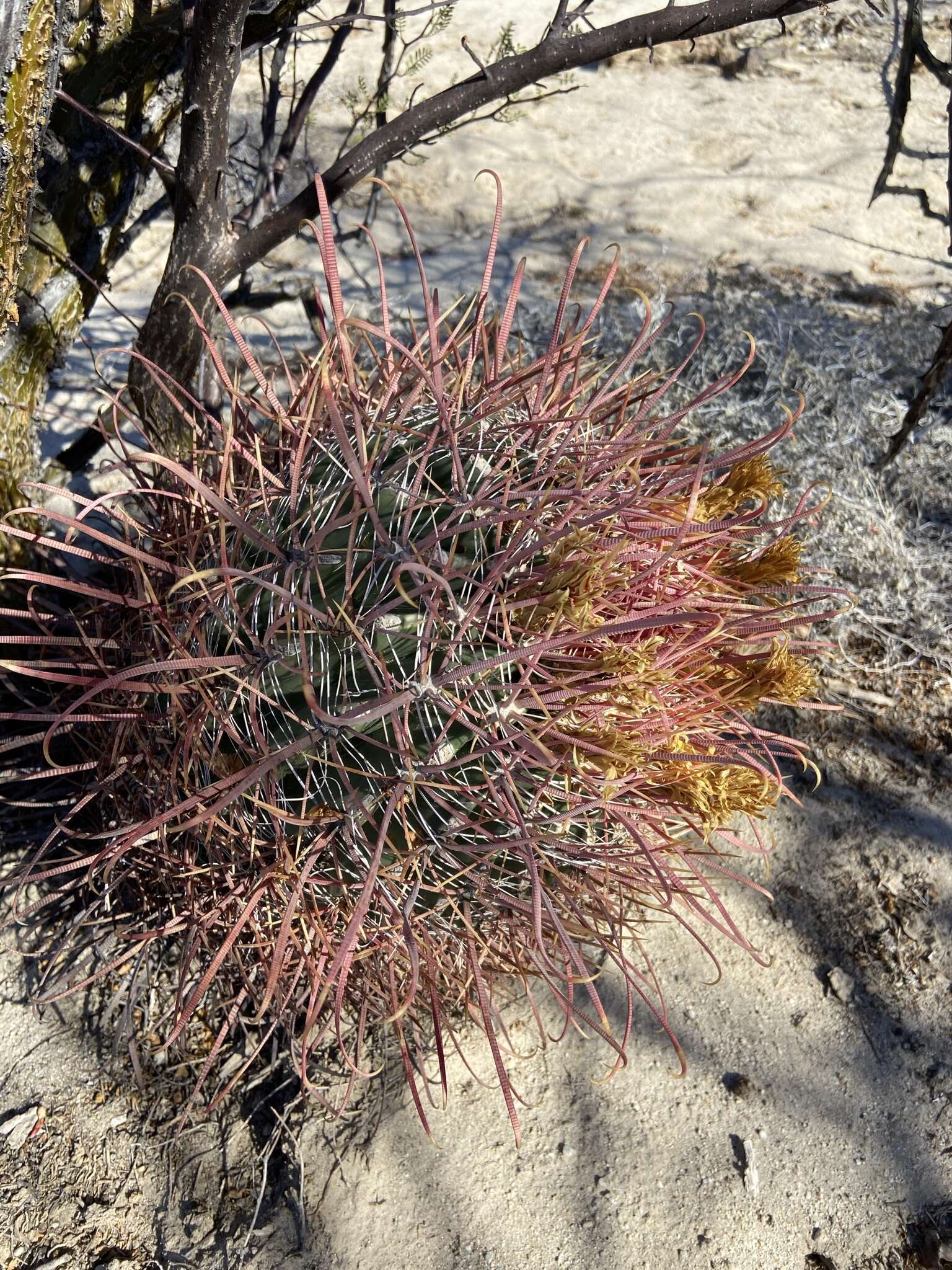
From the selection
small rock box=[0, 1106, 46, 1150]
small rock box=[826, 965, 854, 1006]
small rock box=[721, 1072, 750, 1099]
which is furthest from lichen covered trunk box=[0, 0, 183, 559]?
small rock box=[826, 965, 854, 1006]

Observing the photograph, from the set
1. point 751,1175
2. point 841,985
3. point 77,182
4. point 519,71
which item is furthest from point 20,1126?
point 519,71

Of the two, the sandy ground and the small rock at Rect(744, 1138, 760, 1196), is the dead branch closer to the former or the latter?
the sandy ground

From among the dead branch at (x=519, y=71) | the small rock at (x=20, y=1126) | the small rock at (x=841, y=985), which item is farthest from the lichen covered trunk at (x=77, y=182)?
the small rock at (x=841, y=985)

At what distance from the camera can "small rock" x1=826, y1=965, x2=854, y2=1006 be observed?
4.88ft

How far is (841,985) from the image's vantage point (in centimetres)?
149

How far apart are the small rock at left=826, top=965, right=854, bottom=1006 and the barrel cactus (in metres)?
0.46

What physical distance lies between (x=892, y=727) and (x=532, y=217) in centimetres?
266

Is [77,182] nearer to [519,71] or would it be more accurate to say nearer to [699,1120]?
[519,71]

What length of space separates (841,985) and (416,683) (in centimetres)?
100

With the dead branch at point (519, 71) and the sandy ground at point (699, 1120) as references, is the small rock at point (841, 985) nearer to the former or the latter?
the sandy ground at point (699, 1120)

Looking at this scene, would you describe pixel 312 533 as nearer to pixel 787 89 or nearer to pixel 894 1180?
pixel 894 1180

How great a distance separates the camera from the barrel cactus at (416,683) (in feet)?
3.11

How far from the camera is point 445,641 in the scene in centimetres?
91

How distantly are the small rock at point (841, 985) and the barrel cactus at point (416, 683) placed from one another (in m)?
0.46
